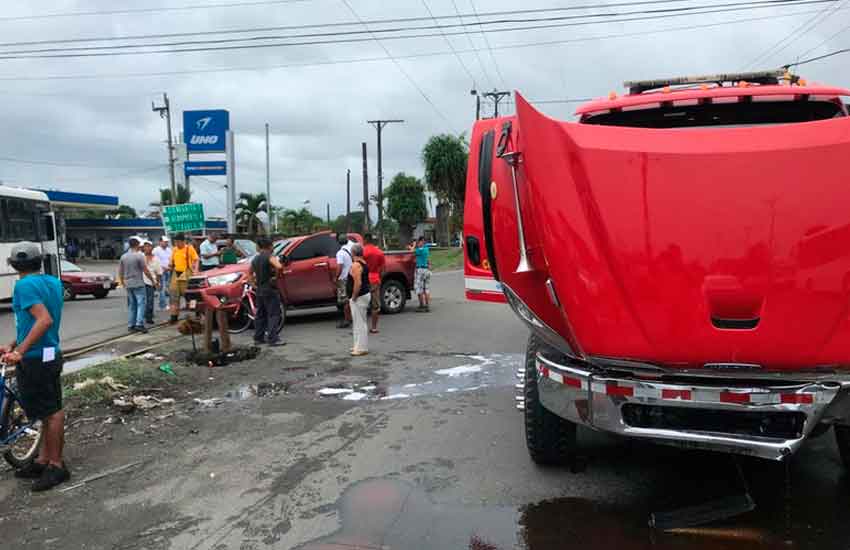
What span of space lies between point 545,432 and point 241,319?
29.1 feet

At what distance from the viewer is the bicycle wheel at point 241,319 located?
39.4 ft

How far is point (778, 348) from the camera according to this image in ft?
9.93

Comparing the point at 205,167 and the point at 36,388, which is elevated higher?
the point at 205,167

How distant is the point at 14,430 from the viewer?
198 inches

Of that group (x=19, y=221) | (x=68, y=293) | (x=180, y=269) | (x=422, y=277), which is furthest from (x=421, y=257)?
(x=68, y=293)

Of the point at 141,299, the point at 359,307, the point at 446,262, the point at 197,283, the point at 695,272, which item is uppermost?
the point at 695,272

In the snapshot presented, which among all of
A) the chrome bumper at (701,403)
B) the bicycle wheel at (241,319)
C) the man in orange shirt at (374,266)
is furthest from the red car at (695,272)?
the bicycle wheel at (241,319)

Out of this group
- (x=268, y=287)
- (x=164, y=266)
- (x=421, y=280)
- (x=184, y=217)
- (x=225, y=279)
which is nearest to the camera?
(x=268, y=287)

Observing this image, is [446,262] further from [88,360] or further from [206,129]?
[88,360]

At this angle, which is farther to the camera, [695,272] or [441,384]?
[441,384]

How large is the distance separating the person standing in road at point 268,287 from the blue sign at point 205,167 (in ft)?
38.3

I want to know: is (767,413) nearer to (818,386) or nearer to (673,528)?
(818,386)

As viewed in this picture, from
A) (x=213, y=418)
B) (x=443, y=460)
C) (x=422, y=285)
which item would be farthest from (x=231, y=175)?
(x=443, y=460)

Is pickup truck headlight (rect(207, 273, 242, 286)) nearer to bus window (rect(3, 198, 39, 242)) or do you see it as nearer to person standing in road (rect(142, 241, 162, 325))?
person standing in road (rect(142, 241, 162, 325))
